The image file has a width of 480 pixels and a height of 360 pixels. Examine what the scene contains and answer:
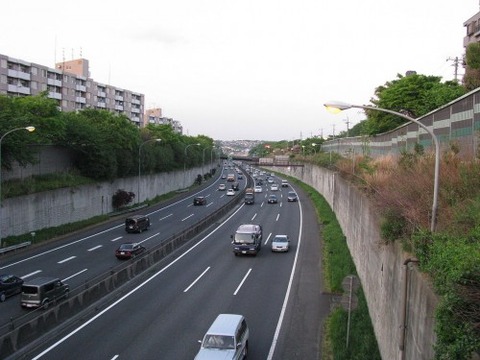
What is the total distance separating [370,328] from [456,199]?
707 centimetres

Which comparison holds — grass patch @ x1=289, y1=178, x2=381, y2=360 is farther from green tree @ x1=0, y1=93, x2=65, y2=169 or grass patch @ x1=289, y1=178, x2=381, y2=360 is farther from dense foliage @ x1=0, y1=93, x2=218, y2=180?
dense foliage @ x1=0, y1=93, x2=218, y2=180

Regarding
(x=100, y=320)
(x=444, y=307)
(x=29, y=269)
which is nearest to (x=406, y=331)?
Result: (x=444, y=307)

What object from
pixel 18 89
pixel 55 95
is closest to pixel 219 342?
pixel 18 89

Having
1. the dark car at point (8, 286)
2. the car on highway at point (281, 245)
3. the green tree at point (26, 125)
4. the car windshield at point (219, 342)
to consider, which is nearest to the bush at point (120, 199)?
the green tree at point (26, 125)

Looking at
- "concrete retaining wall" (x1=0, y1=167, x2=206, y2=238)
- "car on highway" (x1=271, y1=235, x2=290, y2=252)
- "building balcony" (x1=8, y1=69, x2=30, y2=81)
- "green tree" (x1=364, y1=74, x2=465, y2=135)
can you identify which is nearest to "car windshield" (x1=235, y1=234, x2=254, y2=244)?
"car on highway" (x1=271, y1=235, x2=290, y2=252)

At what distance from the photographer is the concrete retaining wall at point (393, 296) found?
9.95m

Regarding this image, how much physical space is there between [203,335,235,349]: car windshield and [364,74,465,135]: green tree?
40146mm

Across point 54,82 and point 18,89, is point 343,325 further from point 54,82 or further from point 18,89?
point 54,82

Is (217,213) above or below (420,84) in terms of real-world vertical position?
below

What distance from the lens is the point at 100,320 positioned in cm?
2036

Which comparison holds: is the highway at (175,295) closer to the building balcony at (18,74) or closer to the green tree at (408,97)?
the green tree at (408,97)

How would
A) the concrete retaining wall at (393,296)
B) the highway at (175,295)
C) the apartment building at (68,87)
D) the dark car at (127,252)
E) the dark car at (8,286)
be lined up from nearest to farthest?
the concrete retaining wall at (393,296)
the highway at (175,295)
the dark car at (8,286)
the dark car at (127,252)
the apartment building at (68,87)

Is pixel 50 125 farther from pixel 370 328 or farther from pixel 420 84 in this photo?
pixel 420 84

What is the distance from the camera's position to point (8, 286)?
2328cm
